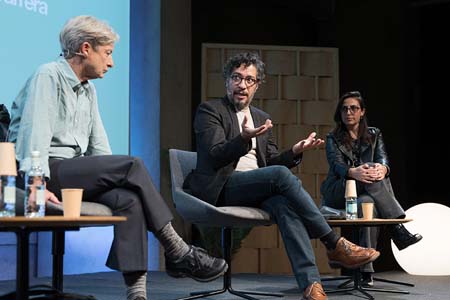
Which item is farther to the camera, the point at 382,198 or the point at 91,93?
the point at 382,198

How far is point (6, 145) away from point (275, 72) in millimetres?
4368

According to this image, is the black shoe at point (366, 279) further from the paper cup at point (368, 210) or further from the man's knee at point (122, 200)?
the man's knee at point (122, 200)

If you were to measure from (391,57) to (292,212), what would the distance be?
382 cm

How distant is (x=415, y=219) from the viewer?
5.38m

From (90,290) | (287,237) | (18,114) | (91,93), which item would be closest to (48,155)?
(18,114)

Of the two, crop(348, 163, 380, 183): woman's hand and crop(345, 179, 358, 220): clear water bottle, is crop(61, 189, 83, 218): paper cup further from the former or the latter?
crop(348, 163, 380, 183): woman's hand

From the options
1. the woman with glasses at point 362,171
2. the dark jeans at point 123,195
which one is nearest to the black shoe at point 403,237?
the woman with glasses at point 362,171

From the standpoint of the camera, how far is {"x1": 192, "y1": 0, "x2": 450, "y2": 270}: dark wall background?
681 cm

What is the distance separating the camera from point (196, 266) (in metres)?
2.81

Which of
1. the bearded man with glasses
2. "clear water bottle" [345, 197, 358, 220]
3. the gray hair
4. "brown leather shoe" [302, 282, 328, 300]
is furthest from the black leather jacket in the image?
the gray hair

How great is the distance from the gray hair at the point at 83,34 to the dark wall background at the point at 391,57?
3802 millimetres

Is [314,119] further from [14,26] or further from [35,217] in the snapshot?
[35,217]

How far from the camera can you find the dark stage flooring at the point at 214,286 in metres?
4.04

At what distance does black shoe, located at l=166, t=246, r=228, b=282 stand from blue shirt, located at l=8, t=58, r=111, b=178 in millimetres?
576
